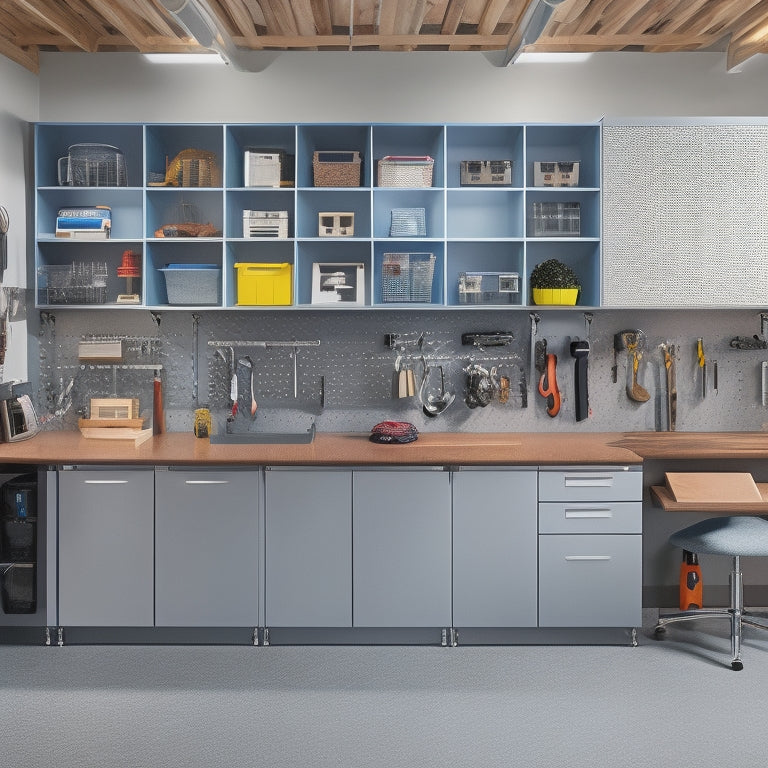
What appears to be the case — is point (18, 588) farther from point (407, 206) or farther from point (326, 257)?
point (407, 206)

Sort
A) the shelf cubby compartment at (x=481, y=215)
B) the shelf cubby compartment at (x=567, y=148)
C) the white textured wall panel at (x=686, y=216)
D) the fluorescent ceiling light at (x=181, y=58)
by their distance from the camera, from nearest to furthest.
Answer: the white textured wall panel at (x=686, y=216), the shelf cubby compartment at (x=567, y=148), the fluorescent ceiling light at (x=181, y=58), the shelf cubby compartment at (x=481, y=215)

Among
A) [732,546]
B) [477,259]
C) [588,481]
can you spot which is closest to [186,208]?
[477,259]

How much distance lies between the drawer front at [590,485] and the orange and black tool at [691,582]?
2.01 feet

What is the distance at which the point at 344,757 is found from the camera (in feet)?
8.39

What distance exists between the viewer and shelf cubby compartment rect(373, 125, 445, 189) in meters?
3.93

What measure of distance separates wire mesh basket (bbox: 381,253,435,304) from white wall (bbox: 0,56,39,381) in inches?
70.8

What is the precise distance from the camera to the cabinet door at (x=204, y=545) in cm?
340

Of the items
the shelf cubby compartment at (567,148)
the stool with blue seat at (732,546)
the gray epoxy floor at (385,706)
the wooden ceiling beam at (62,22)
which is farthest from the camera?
the shelf cubby compartment at (567,148)

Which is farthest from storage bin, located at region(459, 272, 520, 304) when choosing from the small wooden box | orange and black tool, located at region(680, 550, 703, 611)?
the small wooden box

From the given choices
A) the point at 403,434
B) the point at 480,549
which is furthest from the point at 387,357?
the point at 480,549

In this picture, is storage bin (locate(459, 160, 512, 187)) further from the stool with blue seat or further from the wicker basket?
the stool with blue seat

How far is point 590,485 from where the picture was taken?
135 inches

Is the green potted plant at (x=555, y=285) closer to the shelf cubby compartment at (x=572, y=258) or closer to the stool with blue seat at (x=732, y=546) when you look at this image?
the shelf cubby compartment at (x=572, y=258)

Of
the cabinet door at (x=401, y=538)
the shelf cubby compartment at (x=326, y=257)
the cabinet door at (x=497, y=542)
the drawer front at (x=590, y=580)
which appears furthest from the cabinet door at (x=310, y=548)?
the shelf cubby compartment at (x=326, y=257)
